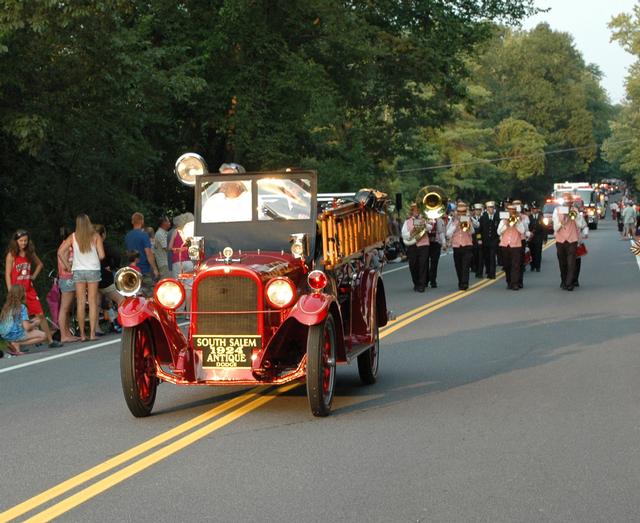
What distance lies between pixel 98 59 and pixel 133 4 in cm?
759

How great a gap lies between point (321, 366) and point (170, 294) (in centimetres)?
152

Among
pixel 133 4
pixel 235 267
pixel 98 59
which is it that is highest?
pixel 133 4

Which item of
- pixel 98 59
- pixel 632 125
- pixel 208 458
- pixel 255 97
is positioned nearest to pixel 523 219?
pixel 255 97

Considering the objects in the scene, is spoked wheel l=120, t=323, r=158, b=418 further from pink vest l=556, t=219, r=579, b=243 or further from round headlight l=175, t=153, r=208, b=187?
pink vest l=556, t=219, r=579, b=243

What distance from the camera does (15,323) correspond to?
16.0 metres

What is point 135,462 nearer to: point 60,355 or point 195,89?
point 60,355

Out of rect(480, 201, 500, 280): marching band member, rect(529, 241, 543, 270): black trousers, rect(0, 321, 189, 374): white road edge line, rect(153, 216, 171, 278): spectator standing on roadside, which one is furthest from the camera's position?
rect(529, 241, 543, 270): black trousers

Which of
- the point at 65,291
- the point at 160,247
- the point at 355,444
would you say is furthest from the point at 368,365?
the point at 160,247

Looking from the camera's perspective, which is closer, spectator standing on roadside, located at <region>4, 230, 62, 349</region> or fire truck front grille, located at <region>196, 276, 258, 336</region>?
fire truck front grille, located at <region>196, 276, 258, 336</region>

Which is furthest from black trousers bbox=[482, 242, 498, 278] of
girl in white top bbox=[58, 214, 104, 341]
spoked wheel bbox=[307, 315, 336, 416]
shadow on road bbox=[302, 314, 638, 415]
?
spoked wheel bbox=[307, 315, 336, 416]

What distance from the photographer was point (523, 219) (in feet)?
92.8

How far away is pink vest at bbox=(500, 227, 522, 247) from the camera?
2680cm

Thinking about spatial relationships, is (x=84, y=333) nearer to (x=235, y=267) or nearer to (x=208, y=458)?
(x=235, y=267)

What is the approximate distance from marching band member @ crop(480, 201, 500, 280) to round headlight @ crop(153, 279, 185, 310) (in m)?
20.1
